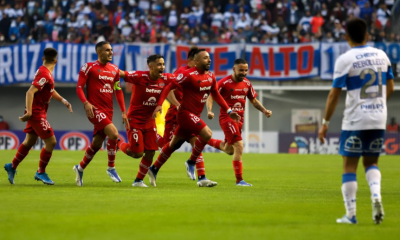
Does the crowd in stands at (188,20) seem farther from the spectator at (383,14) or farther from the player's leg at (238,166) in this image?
the player's leg at (238,166)

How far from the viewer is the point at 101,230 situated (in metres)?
7.10

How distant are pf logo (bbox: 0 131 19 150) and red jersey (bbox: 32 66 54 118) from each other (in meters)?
21.8

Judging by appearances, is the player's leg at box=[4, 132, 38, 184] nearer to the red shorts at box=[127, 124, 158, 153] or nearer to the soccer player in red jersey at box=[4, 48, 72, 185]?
the soccer player in red jersey at box=[4, 48, 72, 185]

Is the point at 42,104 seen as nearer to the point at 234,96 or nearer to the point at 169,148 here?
the point at 169,148

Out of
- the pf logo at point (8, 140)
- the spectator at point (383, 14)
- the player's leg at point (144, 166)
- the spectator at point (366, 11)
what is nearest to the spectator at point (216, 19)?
the spectator at point (366, 11)

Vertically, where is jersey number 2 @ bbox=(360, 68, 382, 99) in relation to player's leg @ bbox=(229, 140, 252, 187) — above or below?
above

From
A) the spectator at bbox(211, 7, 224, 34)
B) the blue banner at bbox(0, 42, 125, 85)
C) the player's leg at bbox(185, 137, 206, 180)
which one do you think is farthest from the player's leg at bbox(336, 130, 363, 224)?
the spectator at bbox(211, 7, 224, 34)

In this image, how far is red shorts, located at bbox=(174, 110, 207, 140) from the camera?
12312mm

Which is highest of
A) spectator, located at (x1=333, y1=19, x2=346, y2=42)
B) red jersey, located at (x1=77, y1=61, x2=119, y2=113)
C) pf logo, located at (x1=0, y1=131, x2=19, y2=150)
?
spectator, located at (x1=333, y1=19, x2=346, y2=42)

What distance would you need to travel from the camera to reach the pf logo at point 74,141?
108ft

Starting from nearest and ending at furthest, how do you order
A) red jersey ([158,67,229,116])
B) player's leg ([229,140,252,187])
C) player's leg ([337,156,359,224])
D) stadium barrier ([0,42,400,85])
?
player's leg ([337,156,359,224]) < red jersey ([158,67,229,116]) < player's leg ([229,140,252,187]) < stadium barrier ([0,42,400,85])

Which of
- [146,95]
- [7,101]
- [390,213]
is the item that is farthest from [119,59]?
[390,213]

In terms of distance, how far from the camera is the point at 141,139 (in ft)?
41.5

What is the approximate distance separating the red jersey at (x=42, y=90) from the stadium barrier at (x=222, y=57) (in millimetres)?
20150
